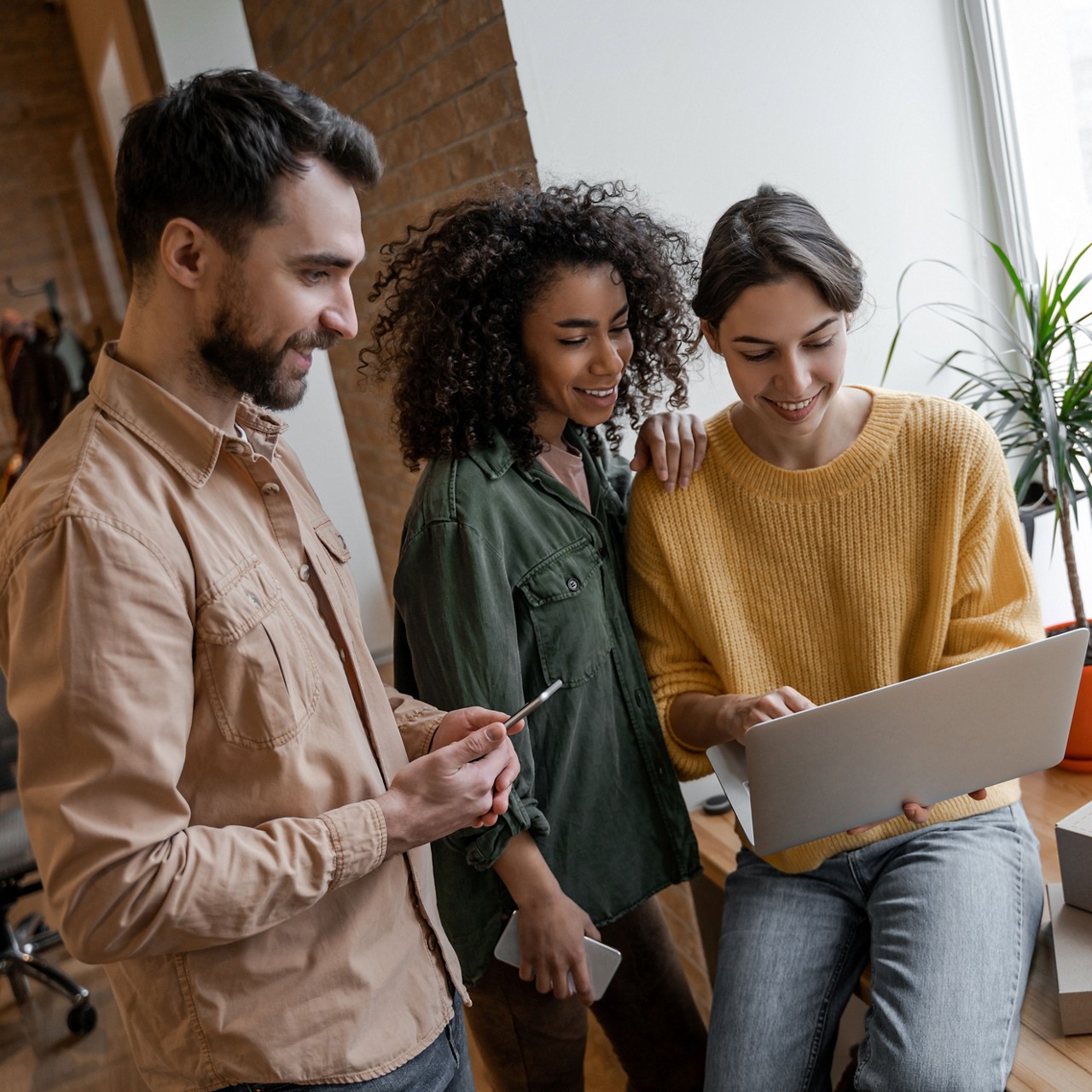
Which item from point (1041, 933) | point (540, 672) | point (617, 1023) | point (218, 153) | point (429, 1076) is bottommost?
point (617, 1023)

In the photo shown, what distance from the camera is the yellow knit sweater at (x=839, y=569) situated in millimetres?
1566

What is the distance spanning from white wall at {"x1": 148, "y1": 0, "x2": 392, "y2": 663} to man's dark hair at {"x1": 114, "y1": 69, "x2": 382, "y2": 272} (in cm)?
251

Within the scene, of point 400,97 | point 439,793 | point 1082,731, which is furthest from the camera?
point 400,97

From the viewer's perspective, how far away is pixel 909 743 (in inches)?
52.2

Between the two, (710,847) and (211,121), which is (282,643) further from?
(710,847)

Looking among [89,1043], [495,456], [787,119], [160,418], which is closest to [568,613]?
[495,456]

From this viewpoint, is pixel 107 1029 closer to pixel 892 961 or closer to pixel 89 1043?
pixel 89 1043

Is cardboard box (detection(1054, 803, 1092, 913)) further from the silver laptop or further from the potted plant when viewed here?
the potted plant

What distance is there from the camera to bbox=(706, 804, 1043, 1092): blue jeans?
1.33 m

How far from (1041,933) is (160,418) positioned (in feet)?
4.65

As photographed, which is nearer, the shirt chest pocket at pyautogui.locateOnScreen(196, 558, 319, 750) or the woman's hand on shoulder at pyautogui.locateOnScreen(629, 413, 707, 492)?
the shirt chest pocket at pyautogui.locateOnScreen(196, 558, 319, 750)

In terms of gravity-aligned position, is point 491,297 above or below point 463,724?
above

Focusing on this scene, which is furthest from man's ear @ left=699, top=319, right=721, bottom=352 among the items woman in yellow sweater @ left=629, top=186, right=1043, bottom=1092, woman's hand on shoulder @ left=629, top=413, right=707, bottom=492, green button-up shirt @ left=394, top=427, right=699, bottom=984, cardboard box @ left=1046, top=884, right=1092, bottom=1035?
cardboard box @ left=1046, top=884, right=1092, bottom=1035

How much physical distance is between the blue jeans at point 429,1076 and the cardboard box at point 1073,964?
79cm
